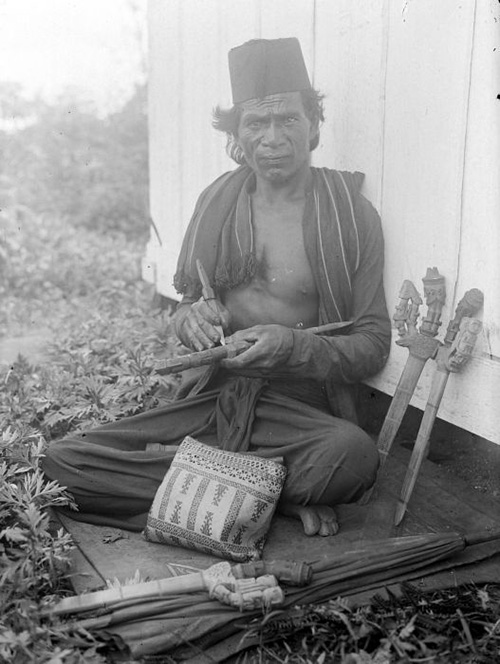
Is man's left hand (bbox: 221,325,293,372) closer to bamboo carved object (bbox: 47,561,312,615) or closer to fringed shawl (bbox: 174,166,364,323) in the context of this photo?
fringed shawl (bbox: 174,166,364,323)

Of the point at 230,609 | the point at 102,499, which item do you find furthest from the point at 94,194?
the point at 230,609

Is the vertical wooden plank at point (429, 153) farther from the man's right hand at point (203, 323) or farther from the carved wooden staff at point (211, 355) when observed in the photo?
the man's right hand at point (203, 323)

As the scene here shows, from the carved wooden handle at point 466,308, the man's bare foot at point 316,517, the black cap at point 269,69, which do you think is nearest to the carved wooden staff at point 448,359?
the carved wooden handle at point 466,308

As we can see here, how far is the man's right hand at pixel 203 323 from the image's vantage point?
10.7 ft

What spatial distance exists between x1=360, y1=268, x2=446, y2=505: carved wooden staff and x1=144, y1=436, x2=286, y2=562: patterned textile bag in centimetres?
49

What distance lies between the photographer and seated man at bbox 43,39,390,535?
3092 mm

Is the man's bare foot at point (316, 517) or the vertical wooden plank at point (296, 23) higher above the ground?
the vertical wooden plank at point (296, 23)

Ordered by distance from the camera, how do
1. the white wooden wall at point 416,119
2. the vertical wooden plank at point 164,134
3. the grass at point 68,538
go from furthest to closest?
the vertical wooden plank at point 164,134
the white wooden wall at point 416,119
the grass at point 68,538

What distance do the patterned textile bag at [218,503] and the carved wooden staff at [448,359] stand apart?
0.51 m

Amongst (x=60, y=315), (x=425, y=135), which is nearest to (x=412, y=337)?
(x=425, y=135)

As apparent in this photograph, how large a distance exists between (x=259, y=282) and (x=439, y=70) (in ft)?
3.51

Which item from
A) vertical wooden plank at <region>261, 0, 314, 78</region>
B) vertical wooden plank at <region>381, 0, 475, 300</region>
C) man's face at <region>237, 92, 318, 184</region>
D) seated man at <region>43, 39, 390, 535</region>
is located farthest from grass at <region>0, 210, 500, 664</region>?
vertical wooden plank at <region>261, 0, 314, 78</region>

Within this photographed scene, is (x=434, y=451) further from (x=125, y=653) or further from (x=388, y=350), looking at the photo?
(x=125, y=653)

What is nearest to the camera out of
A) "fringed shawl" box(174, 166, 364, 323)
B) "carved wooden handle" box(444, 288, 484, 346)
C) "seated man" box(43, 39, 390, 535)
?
"carved wooden handle" box(444, 288, 484, 346)
